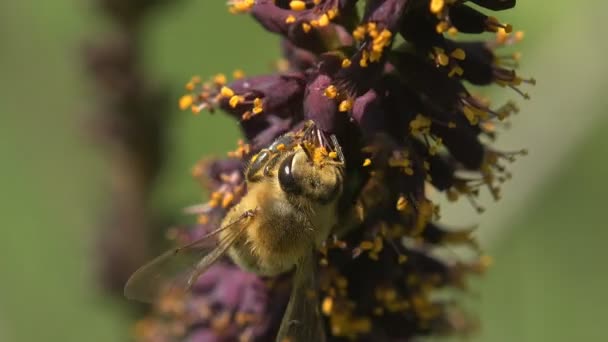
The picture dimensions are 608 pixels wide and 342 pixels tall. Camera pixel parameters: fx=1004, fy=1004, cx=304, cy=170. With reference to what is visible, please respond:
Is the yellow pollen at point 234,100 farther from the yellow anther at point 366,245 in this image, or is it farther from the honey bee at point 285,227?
the yellow anther at point 366,245

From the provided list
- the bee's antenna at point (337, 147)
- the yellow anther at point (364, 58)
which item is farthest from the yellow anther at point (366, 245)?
the yellow anther at point (364, 58)

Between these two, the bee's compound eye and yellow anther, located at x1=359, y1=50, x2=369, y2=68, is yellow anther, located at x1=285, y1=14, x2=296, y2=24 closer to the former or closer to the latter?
yellow anther, located at x1=359, y1=50, x2=369, y2=68

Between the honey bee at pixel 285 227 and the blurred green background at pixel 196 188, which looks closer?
the honey bee at pixel 285 227

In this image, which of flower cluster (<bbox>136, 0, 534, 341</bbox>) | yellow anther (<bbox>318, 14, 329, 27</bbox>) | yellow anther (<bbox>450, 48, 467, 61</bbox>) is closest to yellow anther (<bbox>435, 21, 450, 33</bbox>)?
flower cluster (<bbox>136, 0, 534, 341</bbox>)

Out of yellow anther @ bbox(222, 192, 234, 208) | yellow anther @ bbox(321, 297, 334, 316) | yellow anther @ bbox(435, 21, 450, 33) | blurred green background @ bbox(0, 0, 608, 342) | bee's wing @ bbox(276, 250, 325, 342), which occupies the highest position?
yellow anther @ bbox(435, 21, 450, 33)

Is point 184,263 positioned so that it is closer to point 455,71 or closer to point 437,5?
point 455,71
